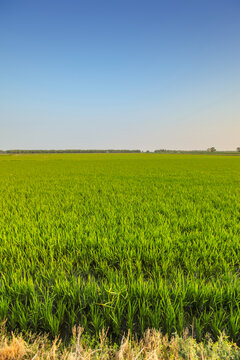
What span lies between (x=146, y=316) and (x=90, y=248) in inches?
56.4

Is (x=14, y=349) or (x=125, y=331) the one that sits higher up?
(x=14, y=349)

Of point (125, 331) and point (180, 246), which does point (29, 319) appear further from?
point (180, 246)

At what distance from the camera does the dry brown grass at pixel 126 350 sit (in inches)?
47.0

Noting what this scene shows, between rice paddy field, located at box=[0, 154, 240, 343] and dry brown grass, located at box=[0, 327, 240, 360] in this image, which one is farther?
rice paddy field, located at box=[0, 154, 240, 343]

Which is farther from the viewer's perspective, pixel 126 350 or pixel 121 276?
pixel 121 276

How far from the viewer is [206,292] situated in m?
1.70

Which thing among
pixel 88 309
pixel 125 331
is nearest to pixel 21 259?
pixel 88 309

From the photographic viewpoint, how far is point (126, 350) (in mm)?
1228

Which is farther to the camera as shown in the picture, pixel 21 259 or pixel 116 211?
pixel 116 211

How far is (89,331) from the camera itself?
4.81 ft

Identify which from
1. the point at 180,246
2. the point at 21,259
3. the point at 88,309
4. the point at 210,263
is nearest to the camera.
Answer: the point at 88,309

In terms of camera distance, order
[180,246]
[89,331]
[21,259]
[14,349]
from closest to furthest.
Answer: [14,349] < [89,331] < [21,259] < [180,246]

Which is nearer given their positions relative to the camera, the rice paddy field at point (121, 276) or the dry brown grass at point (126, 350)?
the dry brown grass at point (126, 350)

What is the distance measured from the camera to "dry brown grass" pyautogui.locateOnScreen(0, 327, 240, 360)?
3.92ft
